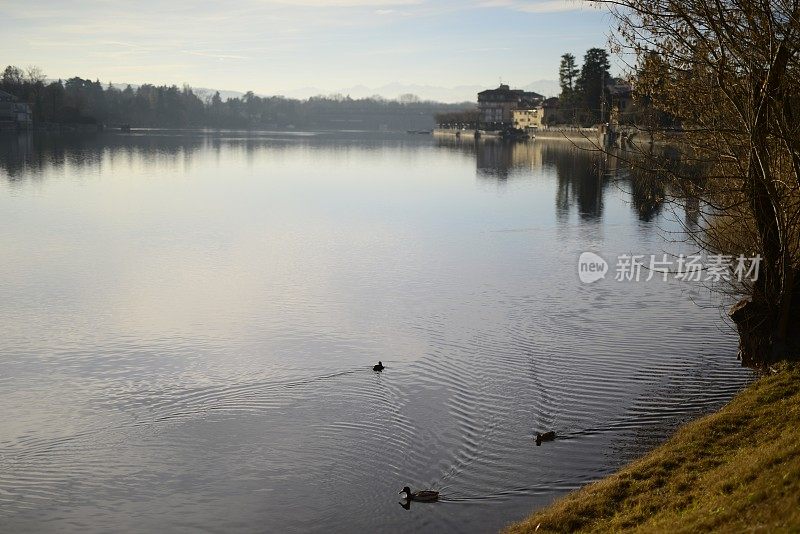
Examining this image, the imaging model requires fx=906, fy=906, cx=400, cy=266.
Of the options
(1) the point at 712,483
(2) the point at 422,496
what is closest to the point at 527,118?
(2) the point at 422,496

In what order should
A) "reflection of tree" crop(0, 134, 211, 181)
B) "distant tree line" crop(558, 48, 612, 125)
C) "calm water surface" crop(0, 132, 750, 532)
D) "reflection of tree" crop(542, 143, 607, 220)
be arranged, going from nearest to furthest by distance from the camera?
"calm water surface" crop(0, 132, 750, 532) → "reflection of tree" crop(542, 143, 607, 220) → "reflection of tree" crop(0, 134, 211, 181) → "distant tree line" crop(558, 48, 612, 125)

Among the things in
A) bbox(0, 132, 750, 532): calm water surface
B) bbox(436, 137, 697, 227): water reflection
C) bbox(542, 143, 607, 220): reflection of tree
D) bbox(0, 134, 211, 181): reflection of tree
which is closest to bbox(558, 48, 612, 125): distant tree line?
bbox(436, 137, 697, 227): water reflection

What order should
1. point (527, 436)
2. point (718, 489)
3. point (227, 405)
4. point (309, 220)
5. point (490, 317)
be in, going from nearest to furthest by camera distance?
point (718, 489)
point (527, 436)
point (227, 405)
point (490, 317)
point (309, 220)

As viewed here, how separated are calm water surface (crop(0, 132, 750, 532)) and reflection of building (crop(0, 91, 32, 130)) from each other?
9352cm

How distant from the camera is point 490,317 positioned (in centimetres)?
1866

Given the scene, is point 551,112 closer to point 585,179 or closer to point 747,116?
point 585,179

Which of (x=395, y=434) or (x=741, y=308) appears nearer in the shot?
(x=395, y=434)

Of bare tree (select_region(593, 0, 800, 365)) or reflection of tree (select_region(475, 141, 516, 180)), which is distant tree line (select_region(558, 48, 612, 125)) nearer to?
reflection of tree (select_region(475, 141, 516, 180))

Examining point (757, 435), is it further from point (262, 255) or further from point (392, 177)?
point (392, 177)

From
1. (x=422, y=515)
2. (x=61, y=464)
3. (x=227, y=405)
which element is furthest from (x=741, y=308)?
(x=61, y=464)

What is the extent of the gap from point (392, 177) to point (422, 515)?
49116 millimetres

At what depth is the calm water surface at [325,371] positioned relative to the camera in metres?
10.5

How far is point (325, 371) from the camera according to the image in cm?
1504

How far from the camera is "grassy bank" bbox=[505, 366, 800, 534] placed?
23.9 feet
